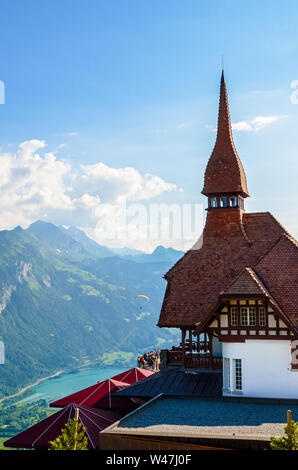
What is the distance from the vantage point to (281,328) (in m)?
31.7

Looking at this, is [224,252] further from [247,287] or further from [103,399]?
[103,399]

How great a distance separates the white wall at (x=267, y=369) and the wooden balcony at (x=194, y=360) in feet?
17.5

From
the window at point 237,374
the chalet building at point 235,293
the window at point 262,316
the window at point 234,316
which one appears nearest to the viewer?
the chalet building at point 235,293

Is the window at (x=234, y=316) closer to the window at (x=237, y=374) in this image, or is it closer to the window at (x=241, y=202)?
the window at (x=237, y=374)

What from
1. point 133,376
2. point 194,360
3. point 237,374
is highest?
point 194,360

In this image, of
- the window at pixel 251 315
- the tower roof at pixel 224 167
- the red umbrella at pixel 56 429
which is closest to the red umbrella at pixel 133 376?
the red umbrella at pixel 56 429

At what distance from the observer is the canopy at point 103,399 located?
116 ft

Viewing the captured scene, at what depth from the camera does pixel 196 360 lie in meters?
38.2

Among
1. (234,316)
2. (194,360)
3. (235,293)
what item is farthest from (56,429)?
(194,360)

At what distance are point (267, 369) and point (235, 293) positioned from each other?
169 inches

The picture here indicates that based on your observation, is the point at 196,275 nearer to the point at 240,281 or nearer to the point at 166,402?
the point at 240,281

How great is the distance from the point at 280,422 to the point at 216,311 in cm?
835
